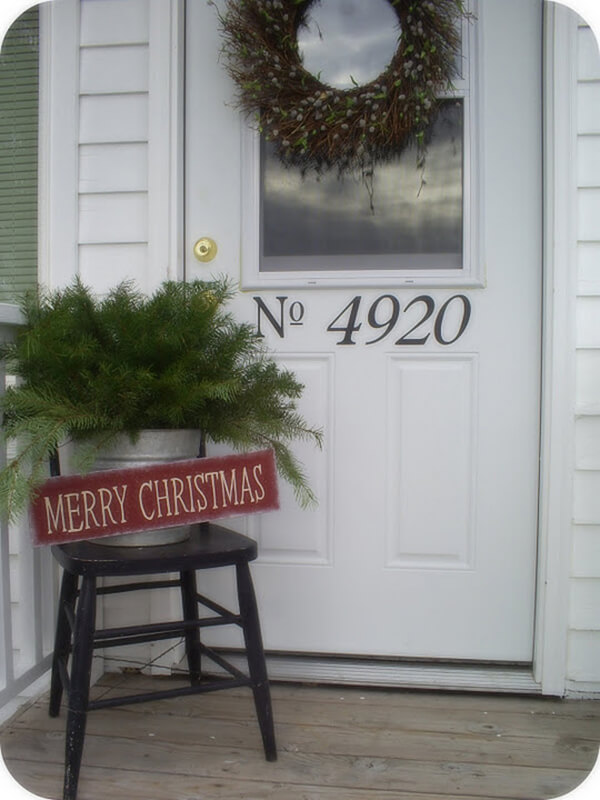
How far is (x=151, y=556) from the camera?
1.30m

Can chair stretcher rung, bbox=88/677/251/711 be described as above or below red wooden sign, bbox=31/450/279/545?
below

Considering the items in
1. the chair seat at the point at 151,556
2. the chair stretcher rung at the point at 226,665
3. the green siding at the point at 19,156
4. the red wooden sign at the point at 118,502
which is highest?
the green siding at the point at 19,156

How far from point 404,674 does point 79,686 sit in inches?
33.0

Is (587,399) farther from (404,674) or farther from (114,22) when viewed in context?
(114,22)

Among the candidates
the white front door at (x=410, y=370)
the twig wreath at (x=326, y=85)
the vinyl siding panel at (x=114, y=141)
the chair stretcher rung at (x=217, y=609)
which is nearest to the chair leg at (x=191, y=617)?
the chair stretcher rung at (x=217, y=609)

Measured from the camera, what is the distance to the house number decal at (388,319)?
173cm

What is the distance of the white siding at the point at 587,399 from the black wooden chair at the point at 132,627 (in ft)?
2.62

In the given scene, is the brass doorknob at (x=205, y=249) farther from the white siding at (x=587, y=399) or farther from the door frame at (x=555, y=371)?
the white siding at (x=587, y=399)

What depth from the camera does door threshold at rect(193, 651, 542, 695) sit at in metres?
1.71

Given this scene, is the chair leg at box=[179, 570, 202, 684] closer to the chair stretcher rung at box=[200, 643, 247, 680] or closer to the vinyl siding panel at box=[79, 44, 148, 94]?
the chair stretcher rung at box=[200, 643, 247, 680]

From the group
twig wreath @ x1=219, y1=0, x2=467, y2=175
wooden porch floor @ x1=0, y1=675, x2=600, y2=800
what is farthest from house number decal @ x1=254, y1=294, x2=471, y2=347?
wooden porch floor @ x1=0, y1=675, x2=600, y2=800

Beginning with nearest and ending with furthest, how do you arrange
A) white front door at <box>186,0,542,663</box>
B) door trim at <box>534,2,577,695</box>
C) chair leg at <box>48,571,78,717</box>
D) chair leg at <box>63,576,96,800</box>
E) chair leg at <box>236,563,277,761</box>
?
chair leg at <box>63,576,96,800</box> < chair leg at <box>236,563,277,761</box> < chair leg at <box>48,571,78,717</box> < door trim at <box>534,2,577,695</box> < white front door at <box>186,0,542,663</box>

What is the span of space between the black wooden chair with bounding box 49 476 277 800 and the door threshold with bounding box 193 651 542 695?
0.30 meters

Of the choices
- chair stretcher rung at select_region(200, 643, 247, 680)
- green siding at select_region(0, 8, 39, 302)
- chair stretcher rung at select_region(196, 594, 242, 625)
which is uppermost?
green siding at select_region(0, 8, 39, 302)
